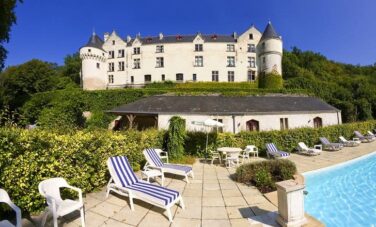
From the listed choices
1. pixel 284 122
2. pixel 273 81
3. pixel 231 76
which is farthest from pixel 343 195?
pixel 231 76

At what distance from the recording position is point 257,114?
2044cm

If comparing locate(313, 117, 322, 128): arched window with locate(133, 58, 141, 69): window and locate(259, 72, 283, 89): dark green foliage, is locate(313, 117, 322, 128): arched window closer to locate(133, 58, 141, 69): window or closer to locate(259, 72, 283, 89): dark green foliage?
locate(259, 72, 283, 89): dark green foliage

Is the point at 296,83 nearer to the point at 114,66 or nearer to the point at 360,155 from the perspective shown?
the point at 360,155

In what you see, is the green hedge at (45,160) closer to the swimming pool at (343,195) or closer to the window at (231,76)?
the swimming pool at (343,195)

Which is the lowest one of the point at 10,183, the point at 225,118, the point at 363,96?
the point at 10,183

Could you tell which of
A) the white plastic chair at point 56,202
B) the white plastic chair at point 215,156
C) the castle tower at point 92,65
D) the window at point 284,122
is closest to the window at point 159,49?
the castle tower at point 92,65

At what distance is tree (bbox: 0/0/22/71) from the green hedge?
47.8 ft

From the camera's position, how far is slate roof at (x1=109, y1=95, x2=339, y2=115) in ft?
65.2

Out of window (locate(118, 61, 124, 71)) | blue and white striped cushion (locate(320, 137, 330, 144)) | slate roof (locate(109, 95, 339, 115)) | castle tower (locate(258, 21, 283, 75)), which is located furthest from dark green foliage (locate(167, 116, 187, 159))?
window (locate(118, 61, 124, 71))

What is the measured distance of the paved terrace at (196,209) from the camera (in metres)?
4.62

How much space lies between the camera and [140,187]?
548 cm

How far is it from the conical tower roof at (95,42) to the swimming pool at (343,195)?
1660 inches

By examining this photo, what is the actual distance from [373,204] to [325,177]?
260cm

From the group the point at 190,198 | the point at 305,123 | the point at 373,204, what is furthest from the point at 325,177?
the point at 305,123
